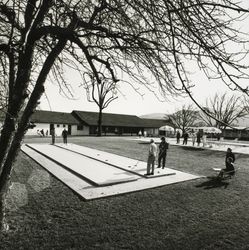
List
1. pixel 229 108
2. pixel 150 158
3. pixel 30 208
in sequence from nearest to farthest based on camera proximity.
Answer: pixel 30 208, pixel 150 158, pixel 229 108

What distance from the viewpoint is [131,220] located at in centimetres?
589

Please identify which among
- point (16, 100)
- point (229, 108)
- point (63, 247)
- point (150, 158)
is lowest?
point (63, 247)

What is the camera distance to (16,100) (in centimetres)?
421

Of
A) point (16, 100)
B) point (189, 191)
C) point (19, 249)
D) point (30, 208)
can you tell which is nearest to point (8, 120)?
point (16, 100)

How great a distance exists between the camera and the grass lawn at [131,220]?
4.82m

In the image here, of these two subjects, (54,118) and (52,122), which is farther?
(54,118)

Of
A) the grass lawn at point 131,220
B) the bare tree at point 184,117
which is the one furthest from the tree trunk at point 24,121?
the bare tree at point 184,117

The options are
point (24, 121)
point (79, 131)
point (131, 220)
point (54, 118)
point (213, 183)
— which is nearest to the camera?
point (24, 121)

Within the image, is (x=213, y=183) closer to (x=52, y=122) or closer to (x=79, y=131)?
(x=52, y=122)

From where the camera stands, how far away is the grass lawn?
4820mm

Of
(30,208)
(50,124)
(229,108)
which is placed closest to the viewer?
(30,208)

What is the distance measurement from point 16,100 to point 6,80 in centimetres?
213

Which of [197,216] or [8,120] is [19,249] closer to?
[8,120]

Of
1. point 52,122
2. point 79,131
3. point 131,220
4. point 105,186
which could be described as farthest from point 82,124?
point 131,220
